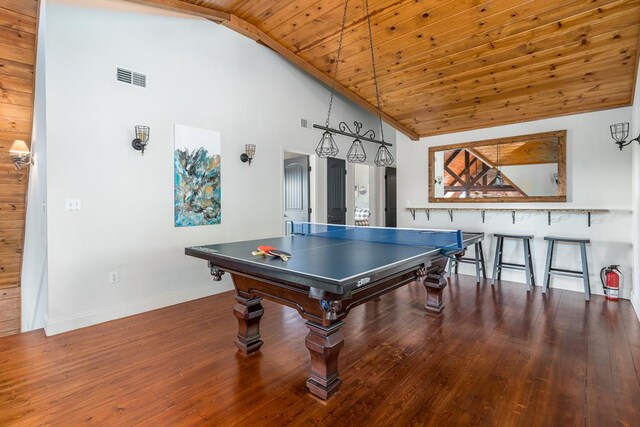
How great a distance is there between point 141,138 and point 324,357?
295 cm

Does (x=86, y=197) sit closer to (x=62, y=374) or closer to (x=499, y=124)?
(x=62, y=374)

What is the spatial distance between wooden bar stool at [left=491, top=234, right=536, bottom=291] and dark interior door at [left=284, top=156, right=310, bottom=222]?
9.91 feet

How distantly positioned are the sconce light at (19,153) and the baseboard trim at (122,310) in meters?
1.59

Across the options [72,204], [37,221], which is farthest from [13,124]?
[72,204]

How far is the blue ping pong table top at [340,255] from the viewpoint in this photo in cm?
180

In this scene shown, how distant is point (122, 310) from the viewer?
11.2ft

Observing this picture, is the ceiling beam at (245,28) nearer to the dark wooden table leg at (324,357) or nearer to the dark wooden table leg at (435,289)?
the dark wooden table leg at (435,289)

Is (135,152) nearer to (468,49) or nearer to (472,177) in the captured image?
(468,49)

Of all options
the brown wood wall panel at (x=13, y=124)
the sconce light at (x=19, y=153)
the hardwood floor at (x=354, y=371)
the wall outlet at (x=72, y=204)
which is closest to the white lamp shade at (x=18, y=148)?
the sconce light at (x=19, y=153)

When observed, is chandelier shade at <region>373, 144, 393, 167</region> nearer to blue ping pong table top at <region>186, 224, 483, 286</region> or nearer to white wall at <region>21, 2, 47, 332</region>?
blue ping pong table top at <region>186, 224, 483, 286</region>

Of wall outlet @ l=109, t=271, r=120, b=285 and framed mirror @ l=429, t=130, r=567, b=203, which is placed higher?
framed mirror @ l=429, t=130, r=567, b=203

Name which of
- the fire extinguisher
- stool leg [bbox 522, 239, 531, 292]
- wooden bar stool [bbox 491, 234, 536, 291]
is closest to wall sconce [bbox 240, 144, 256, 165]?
wooden bar stool [bbox 491, 234, 536, 291]

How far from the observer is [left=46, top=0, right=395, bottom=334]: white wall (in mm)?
3018

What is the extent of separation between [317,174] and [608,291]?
4295 mm
